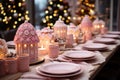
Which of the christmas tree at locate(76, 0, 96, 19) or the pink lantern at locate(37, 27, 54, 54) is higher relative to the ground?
the christmas tree at locate(76, 0, 96, 19)

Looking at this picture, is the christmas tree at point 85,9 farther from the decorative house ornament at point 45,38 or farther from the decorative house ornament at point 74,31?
the decorative house ornament at point 45,38

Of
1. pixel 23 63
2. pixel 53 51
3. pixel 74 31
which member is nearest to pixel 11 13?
pixel 74 31

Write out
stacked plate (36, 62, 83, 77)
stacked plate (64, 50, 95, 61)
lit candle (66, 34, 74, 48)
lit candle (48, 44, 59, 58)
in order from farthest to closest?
1. lit candle (66, 34, 74, 48)
2. lit candle (48, 44, 59, 58)
3. stacked plate (64, 50, 95, 61)
4. stacked plate (36, 62, 83, 77)

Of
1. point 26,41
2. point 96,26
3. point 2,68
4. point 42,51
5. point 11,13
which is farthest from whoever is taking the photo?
point 11,13

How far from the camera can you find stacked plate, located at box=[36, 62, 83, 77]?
141 centimetres

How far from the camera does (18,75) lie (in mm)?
1448

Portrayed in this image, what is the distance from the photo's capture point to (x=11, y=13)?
554 cm

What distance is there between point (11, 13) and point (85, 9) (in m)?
2.74

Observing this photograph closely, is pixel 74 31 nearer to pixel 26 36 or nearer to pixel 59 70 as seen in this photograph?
pixel 26 36

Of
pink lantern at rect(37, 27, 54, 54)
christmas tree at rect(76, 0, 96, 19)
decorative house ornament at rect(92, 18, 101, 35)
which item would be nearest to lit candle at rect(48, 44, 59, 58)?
pink lantern at rect(37, 27, 54, 54)

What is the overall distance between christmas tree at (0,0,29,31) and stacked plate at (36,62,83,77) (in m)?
3.95

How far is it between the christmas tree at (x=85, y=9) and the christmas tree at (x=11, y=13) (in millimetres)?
2193

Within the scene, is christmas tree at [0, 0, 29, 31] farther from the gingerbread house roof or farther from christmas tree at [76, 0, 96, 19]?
the gingerbread house roof

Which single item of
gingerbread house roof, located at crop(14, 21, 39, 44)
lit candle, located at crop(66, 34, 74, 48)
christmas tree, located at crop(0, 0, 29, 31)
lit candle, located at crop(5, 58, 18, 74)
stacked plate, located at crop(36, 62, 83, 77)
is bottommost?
stacked plate, located at crop(36, 62, 83, 77)
